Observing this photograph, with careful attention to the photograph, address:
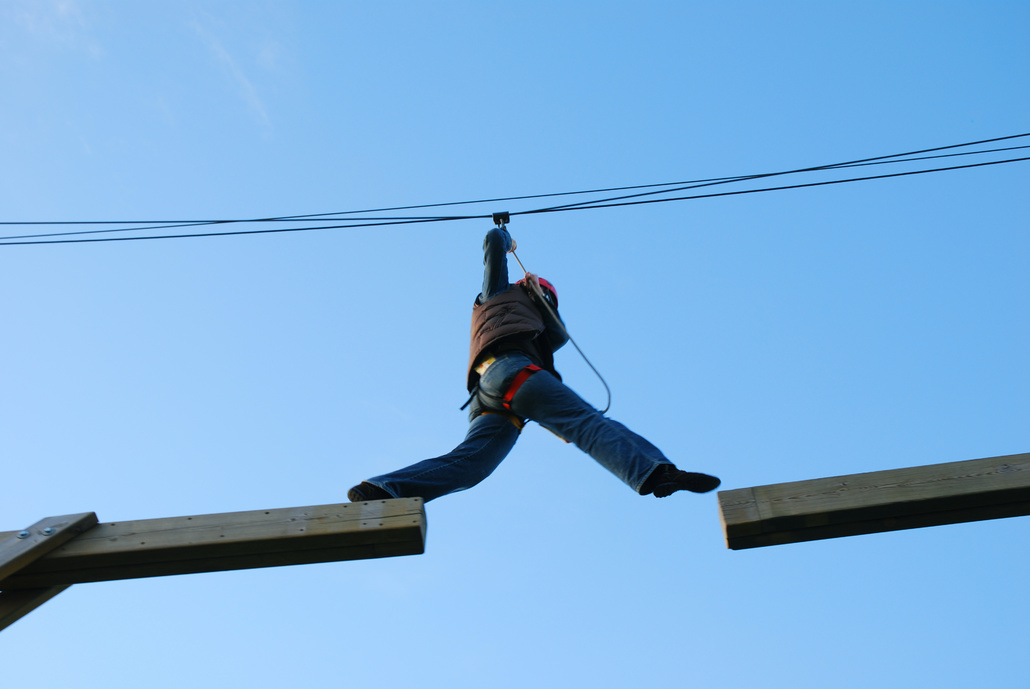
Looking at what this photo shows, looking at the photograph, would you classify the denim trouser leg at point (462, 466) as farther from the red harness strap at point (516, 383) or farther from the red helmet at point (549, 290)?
the red helmet at point (549, 290)

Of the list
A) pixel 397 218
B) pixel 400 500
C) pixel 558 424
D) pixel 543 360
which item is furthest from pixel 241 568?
pixel 397 218

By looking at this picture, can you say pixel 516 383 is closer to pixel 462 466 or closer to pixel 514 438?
pixel 514 438

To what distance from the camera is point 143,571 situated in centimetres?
297

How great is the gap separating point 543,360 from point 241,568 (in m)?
1.85

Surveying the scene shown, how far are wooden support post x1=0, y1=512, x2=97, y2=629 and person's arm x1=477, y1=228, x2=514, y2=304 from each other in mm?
2065

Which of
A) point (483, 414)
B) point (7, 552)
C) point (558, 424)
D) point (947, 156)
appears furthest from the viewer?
point (947, 156)

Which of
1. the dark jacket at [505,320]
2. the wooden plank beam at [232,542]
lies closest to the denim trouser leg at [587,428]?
the dark jacket at [505,320]

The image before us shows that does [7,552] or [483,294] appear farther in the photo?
[483,294]

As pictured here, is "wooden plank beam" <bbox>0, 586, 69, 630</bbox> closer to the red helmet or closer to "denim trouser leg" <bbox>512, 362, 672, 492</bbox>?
"denim trouser leg" <bbox>512, 362, 672, 492</bbox>

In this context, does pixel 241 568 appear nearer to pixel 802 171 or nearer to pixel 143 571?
pixel 143 571

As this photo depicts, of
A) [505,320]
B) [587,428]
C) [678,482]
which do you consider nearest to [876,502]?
[678,482]

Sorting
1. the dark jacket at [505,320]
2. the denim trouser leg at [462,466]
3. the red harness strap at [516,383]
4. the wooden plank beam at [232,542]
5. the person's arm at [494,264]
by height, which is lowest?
the wooden plank beam at [232,542]

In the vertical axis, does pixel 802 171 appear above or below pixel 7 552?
above

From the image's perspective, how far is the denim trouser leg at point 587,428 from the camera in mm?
3377
